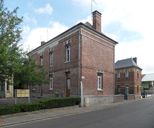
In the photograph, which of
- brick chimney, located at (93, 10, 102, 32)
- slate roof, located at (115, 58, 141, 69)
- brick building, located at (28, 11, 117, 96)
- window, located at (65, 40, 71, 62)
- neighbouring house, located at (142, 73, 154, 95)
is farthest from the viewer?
neighbouring house, located at (142, 73, 154, 95)

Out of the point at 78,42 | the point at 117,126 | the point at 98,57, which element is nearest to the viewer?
the point at 117,126

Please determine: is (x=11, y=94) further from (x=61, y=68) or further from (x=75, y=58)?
(x=75, y=58)

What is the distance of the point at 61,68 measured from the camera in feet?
125

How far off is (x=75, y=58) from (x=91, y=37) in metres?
3.38

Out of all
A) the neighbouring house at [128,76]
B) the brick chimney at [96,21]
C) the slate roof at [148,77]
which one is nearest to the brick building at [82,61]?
the brick chimney at [96,21]

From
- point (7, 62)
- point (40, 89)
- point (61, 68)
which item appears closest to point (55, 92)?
point (61, 68)

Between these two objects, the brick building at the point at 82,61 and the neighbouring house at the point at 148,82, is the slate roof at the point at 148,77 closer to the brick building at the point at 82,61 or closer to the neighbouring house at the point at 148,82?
the neighbouring house at the point at 148,82

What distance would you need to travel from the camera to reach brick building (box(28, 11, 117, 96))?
34.2 m

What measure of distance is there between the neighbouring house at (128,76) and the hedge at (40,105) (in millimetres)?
37197

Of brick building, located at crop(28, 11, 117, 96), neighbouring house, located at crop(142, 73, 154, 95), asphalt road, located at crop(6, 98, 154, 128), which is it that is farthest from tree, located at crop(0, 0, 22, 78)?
neighbouring house, located at crop(142, 73, 154, 95)

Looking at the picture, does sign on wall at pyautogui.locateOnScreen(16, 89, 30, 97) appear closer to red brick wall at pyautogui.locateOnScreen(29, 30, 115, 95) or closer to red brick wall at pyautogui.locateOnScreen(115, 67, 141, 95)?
red brick wall at pyautogui.locateOnScreen(29, 30, 115, 95)

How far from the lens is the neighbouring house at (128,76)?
67.0 metres

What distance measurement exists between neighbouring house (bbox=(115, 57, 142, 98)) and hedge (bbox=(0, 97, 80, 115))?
3720 cm

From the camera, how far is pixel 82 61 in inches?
1339
